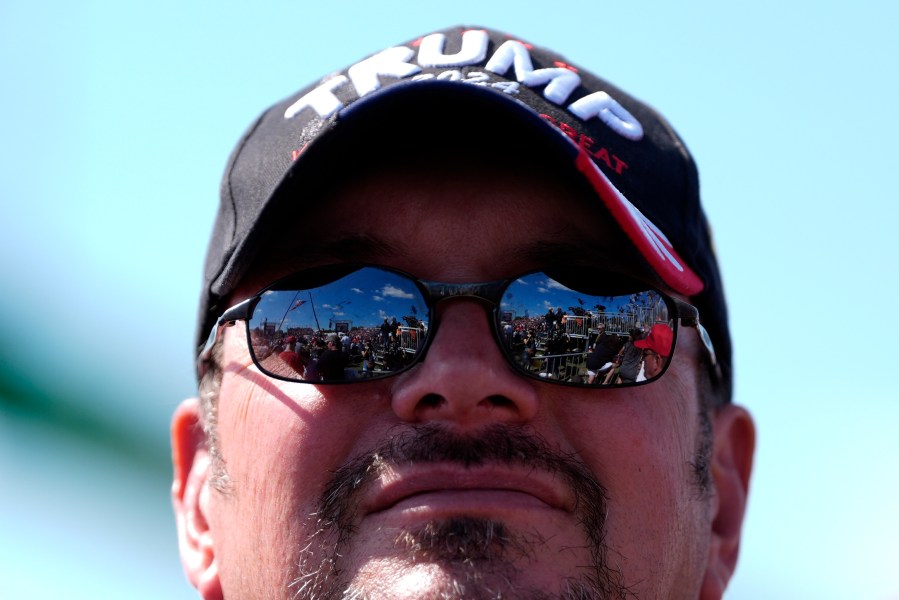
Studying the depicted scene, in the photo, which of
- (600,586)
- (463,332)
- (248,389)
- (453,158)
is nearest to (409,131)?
(453,158)

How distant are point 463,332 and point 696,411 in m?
0.69

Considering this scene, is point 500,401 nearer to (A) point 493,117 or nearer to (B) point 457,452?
(B) point 457,452

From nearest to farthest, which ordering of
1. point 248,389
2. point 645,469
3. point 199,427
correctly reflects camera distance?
point 645,469
point 248,389
point 199,427

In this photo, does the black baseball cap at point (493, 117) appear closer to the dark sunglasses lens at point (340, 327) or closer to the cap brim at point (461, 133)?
the cap brim at point (461, 133)

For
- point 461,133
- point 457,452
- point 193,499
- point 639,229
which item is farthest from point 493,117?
point 193,499

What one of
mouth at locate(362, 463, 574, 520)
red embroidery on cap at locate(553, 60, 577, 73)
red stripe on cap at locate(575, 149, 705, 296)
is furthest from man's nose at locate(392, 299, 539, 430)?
red embroidery on cap at locate(553, 60, 577, 73)

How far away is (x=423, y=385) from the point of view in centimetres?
192

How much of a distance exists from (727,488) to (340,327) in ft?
3.93

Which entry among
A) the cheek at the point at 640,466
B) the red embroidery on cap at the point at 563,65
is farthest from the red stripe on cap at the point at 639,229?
the red embroidery on cap at the point at 563,65

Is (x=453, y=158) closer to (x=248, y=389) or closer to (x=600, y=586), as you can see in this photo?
(x=248, y=389)

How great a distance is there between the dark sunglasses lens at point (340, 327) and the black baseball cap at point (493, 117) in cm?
16

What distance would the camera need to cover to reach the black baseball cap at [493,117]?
2.05 metres

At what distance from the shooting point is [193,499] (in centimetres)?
261

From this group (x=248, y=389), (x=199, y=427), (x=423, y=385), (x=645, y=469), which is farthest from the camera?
(x=199, y=427)
